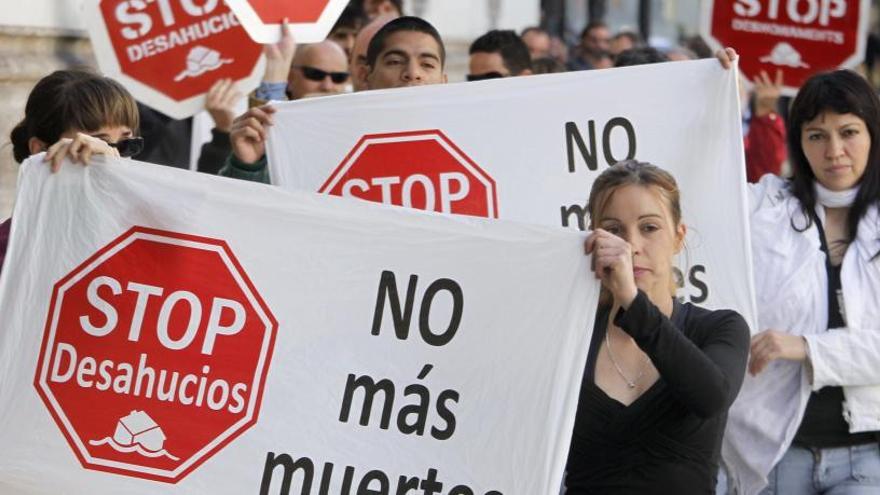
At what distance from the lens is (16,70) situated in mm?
Answer: 8094

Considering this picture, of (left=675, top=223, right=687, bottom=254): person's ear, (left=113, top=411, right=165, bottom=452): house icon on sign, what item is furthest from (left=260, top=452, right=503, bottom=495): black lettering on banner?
(left=675, top=223, right=687, bottom=254): person's ear

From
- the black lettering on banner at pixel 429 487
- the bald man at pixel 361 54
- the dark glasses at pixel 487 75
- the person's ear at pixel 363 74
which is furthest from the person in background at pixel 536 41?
the black lettering on banner at pixel 429 487

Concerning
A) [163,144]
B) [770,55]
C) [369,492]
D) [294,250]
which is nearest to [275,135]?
[294,250]

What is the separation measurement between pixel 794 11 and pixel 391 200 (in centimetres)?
365

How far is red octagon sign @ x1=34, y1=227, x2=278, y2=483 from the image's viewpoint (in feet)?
13.9

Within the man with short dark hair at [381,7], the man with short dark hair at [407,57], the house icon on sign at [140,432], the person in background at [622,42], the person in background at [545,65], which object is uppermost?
the person in background at [622,42]

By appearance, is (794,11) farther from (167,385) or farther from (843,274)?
(167,385)

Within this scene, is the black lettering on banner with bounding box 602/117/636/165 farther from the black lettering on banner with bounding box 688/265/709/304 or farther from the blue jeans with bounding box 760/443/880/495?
the blue jeans with bounding box 760/443/880/495

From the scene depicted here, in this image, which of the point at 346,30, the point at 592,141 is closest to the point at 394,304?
the point at 592,141

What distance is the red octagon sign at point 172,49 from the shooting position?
6934 millimetres

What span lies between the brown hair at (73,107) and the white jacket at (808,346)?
186cm

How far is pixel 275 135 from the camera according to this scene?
5.62 metres

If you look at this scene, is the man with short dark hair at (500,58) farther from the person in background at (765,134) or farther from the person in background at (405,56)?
the person in background at (405,56)

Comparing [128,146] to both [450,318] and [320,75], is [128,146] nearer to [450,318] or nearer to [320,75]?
[450,318]
